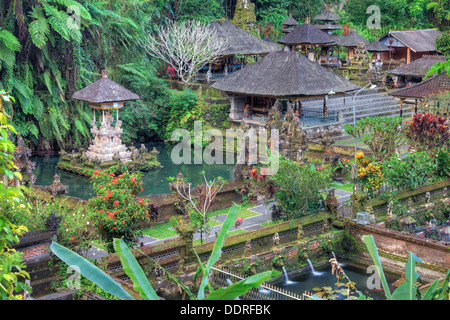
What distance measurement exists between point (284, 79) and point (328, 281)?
15.4 m

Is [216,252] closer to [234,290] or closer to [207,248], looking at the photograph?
[234,290]

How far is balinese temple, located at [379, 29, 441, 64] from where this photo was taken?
39838mm

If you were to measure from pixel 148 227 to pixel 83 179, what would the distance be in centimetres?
839

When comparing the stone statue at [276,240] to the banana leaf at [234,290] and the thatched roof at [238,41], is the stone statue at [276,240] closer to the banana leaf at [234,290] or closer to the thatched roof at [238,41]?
the banana leaf at [234,290]

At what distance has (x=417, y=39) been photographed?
40.6 metres

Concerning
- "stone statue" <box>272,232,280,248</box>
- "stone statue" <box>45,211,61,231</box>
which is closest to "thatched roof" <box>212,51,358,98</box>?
"stone statue" <box>272,232,280,248</box>

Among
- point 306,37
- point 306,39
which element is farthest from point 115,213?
point 306,37

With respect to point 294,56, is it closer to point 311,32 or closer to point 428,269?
point 311,32

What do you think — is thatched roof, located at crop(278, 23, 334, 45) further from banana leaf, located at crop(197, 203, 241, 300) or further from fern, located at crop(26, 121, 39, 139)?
banana leaf, located at crop(197, 203, 241, 300)

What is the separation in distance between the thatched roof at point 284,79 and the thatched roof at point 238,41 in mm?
6046

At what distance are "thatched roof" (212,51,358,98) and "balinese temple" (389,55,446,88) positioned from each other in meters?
6.69

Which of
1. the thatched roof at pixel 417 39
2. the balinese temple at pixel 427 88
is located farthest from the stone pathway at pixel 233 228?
the thatched roof at pixel 417 39

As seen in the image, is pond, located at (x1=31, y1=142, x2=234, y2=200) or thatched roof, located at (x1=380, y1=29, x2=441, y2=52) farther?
thatched roof, located at (x1=380, y1=29, x2=441, y2=52)
